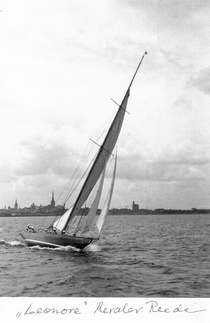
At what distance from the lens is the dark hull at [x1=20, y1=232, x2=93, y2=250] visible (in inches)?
761

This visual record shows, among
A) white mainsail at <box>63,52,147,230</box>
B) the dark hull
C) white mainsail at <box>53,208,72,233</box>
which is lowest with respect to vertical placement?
the dark hull

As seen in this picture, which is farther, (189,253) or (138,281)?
(189,253)

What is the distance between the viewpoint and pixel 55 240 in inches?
797

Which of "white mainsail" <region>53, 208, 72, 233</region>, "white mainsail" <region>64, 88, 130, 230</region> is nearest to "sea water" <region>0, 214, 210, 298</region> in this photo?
"white mainsail" <region>53, 208, 72, 233</region>

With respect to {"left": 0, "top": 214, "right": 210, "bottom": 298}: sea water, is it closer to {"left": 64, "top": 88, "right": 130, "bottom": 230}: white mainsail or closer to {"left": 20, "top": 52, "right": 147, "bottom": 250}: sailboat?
{"left": 20, "top": 52, "right": 147, "bottom": 250}: sailboat

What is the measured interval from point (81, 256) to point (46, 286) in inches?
290

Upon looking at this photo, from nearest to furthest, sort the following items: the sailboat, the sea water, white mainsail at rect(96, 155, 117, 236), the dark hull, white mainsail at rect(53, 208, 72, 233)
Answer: the sea water
white mainsail at rect(96, 155, 117, 236)
the sailboat
the dark hull
white mainsail at rect(53, 208, 72, 233)

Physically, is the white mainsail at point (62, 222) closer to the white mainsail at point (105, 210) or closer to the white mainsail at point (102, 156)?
the white mainsail at point (102, 156)

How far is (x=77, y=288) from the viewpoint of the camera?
1113 cm

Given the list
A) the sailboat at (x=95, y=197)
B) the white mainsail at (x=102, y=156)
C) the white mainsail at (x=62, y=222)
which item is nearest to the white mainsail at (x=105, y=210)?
the sailboat at (x=95, y=197)

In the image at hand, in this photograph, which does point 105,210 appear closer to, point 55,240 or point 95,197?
point 95,197

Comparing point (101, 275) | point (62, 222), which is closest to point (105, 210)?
point (62, 222)
